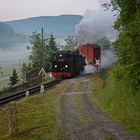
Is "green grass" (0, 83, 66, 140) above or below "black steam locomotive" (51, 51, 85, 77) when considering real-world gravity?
below

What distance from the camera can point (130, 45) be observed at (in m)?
19.1

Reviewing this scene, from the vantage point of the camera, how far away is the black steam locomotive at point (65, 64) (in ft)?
186

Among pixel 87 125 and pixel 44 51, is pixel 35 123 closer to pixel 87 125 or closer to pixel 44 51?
pixel 87 125

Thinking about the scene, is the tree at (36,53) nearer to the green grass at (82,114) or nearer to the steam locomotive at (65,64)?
the steam locomotive at (65,64)

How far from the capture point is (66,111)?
2231 centimetres

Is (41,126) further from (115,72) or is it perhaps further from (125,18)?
(125,18)

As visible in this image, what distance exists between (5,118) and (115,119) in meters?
6.69

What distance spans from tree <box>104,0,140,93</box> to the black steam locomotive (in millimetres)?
33788

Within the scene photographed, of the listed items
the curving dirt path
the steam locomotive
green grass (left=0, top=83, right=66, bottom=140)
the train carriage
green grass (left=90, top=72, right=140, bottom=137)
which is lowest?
green grass (left=0, top=83, right=66, bottom=140)

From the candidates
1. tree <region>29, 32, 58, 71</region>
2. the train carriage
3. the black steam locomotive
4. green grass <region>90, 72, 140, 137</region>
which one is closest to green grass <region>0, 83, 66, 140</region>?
green grass <region>90, 72, 140, 137</region>

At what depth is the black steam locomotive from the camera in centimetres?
5680

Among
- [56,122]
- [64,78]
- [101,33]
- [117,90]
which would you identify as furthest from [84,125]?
[101,33]

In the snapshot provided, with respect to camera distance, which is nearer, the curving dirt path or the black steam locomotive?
the curving dirt path

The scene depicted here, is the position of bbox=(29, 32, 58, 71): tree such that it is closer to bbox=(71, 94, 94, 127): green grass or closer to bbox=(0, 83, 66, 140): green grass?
bbox=(71, 94, 94, 127): green grass
